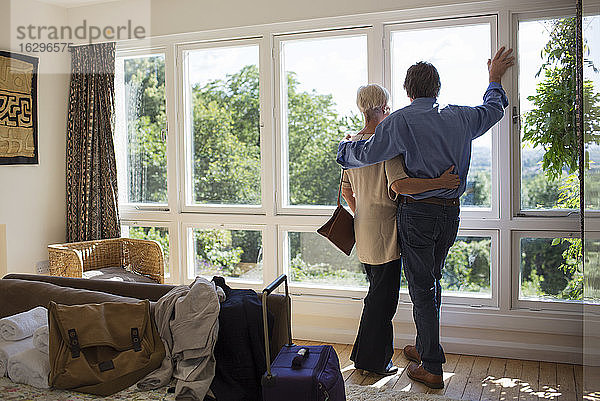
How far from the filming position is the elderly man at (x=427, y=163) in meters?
3.06

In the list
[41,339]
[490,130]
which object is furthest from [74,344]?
[490,130]

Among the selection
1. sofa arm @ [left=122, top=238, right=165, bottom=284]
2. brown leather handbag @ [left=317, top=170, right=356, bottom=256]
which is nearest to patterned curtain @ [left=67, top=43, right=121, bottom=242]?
Result: sofa arm @ [left=122, top=238, right=165, bottom=284]

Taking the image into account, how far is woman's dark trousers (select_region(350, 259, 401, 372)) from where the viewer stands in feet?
11.0

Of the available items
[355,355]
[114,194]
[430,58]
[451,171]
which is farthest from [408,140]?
[114,194]

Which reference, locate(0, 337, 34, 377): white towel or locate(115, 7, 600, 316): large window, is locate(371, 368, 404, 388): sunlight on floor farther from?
locate(0, 337, 34, 377): white towel

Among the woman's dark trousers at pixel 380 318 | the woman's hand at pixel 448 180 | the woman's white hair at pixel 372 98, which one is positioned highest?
the woman's white hair at pixel 372 98

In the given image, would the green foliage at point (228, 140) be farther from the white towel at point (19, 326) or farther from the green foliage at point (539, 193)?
the white towel at point (19, 326)

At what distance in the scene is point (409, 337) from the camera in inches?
154

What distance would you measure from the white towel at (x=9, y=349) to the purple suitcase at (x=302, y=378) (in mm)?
1061

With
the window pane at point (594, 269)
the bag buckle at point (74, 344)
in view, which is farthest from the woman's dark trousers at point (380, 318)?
the window pane at point (594, 269)

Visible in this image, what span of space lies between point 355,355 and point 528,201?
1466 millimetres

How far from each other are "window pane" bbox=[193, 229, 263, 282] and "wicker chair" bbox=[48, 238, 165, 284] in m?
0.33

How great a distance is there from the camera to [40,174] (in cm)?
471

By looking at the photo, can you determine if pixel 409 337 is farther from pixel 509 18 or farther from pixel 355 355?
pixel 509 18
